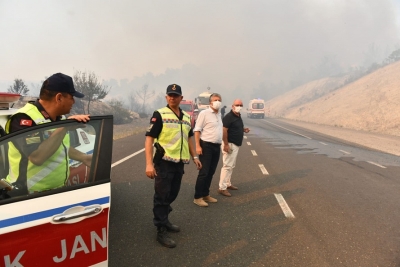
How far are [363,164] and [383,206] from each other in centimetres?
435

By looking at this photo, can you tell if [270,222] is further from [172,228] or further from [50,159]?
[50,159]

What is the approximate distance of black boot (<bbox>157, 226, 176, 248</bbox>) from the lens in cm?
334

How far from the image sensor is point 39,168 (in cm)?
198

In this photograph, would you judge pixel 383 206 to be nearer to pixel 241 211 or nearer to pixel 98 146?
pixel 241 211

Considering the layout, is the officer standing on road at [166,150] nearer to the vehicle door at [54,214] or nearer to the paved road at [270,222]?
the paved road at [270,222]

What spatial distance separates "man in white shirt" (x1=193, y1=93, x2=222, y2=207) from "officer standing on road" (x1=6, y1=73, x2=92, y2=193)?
2680 millimetres

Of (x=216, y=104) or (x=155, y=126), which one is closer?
(x=155, y=126)

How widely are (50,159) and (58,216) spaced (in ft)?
1.51

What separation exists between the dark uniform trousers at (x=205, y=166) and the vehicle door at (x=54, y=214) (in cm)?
267

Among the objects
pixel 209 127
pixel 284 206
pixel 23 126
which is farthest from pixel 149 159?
pixel 284 206

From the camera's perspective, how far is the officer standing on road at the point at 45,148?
1.90 meters

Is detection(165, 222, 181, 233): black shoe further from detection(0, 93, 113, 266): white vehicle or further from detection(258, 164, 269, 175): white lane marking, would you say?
detection(258, 164, 269, 175): white lane marking

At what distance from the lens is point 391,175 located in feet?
24.2

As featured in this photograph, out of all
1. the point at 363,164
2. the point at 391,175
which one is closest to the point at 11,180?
the point at 391,175
